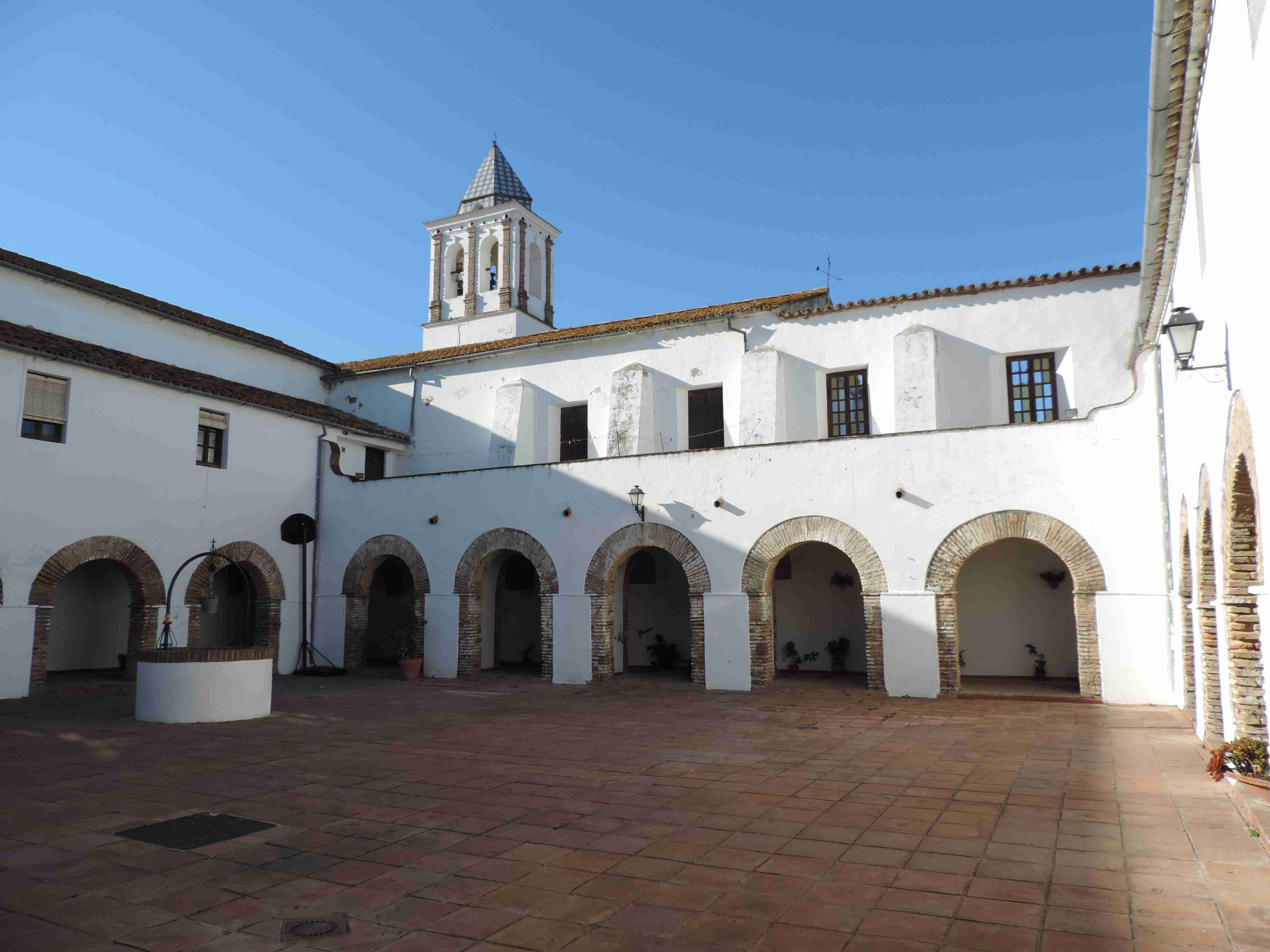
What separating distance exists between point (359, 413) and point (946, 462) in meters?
15.1

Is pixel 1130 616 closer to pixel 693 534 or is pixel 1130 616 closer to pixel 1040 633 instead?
pixel 1040 633

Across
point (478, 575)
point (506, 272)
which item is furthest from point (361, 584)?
point (506, 272)

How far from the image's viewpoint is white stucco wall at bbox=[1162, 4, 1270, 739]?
4.89 metres

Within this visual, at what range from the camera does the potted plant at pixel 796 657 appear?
1722 cm

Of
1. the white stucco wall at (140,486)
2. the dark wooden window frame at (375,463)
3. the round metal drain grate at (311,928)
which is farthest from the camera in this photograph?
the dark wooden window frame at (375,463)

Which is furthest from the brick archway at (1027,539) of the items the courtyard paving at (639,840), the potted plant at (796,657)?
the potted plant at (796,657)

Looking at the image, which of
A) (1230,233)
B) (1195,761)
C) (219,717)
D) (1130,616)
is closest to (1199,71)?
(1230,233)

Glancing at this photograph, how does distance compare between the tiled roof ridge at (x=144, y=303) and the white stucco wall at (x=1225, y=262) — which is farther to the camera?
the tiled roof ridge at (x=144, y=303)

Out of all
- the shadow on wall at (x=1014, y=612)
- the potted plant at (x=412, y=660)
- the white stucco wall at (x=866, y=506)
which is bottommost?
the potted plant at (x=412, y=660)

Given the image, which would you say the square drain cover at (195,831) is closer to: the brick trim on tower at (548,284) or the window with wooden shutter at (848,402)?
the window with wooden shutter at (848,402)

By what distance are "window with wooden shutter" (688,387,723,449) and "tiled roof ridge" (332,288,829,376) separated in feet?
5.21

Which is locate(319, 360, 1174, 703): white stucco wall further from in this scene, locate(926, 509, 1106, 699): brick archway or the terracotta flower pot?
the terracotta flower pot

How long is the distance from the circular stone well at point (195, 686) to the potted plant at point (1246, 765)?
1078 cm

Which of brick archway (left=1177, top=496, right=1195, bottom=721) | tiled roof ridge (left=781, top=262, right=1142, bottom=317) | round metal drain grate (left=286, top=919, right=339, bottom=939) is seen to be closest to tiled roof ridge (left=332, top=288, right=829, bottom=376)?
tiled roof ridge (left=781, top=262, right=1142, bottom=317)
